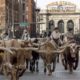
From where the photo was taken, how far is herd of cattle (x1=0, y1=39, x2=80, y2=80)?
469 inches

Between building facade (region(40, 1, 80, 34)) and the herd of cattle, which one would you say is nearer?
the herd of cattle

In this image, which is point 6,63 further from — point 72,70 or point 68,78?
point 72,70

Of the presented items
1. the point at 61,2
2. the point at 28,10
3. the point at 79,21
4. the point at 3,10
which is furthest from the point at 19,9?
the point at 61,2

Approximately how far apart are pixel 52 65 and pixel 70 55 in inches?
89.3

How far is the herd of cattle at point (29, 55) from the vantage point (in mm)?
11906

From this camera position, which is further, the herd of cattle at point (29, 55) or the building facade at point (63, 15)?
the building facade at point (63, 15)

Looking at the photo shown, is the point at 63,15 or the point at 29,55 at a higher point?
the point at 29,55

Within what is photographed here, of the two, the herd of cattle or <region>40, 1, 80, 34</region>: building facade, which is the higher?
the herd of cattle

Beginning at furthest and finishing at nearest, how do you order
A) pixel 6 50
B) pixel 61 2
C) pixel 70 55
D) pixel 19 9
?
pixel 61 2 < pixel 19 9 < pixel 70 55 < pixel 6 50

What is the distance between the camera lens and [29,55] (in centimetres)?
1656

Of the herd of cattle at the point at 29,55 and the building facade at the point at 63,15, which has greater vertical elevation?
the herd of cattle at the point at 29,55

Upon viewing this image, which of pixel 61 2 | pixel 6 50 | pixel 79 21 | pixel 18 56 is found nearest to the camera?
pixel 6 50

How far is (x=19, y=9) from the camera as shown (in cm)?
11306

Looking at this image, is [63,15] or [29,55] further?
[63,15]
